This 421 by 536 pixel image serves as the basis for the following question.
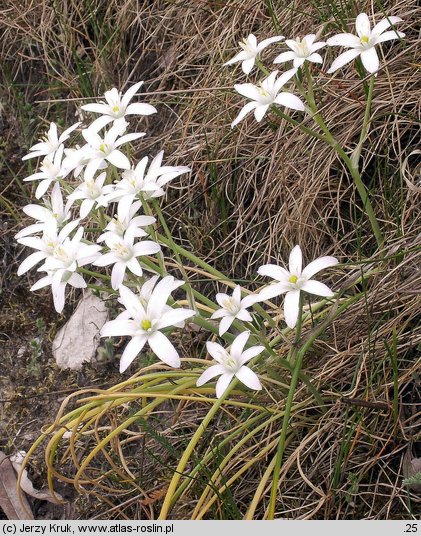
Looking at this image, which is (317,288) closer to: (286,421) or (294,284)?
(294,284)

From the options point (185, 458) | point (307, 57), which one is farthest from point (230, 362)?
point (307, 57)

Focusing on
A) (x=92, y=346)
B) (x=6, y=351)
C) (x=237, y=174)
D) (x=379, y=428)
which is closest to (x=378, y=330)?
(x=379, y=428)

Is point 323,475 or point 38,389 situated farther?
point 38,389

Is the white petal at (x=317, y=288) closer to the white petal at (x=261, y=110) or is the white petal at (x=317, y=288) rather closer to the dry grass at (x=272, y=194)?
the dry grass at (x=272, y=194)

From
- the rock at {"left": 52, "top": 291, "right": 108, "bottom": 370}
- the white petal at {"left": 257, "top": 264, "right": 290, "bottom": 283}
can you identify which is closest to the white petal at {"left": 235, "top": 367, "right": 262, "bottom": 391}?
the white petal at {"left": 257, "top": 264, "right": 290, "bottom": 283}

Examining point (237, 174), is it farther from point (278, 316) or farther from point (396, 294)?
point (396, 294)

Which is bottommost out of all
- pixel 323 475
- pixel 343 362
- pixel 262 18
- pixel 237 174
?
pixel 323 475

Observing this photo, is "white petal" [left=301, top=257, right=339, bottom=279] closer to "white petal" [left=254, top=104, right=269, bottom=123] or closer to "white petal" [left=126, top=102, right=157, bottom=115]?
"white petal" [left=254, top=104, right=269, bottom=123]

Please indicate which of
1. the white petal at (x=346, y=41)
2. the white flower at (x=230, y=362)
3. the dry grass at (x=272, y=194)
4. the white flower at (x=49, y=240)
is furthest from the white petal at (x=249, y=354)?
the white petal at (x=346, y=41)
